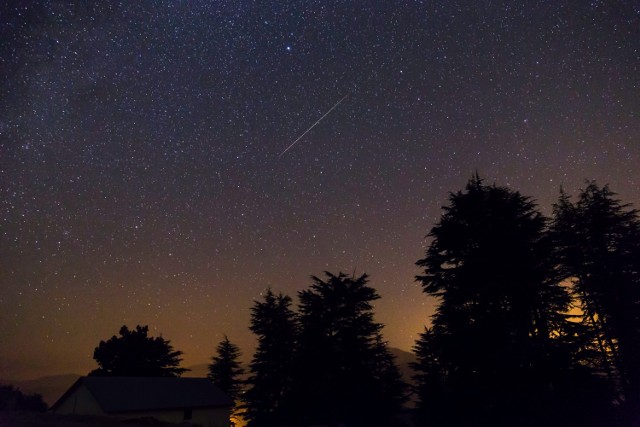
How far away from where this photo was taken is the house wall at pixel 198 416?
35.1m

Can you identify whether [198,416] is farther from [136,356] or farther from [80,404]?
[136,356]

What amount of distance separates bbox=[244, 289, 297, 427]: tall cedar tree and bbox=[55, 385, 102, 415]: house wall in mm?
16832

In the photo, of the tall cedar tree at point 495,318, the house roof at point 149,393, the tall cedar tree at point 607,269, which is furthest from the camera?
the house roof at point 149,393

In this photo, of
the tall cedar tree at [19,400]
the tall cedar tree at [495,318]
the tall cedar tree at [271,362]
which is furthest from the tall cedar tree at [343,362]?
the tall cedar tree at [19,400]

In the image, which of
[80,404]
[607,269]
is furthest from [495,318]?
[80,404]

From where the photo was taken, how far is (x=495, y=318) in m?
20.8

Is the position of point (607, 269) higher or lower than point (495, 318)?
higher

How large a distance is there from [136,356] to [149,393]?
913 inches

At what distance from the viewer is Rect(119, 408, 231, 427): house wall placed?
115 feet

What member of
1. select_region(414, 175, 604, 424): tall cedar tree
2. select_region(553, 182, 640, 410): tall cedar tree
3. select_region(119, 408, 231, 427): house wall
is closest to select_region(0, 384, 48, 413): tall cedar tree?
select_region(119, 408, 231, 427): house wall

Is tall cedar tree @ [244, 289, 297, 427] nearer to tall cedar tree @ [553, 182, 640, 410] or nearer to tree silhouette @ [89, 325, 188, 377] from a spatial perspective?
tree silhouette @ [89, 325, 188, 377]

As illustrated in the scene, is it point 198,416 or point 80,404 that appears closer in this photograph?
point 80,404

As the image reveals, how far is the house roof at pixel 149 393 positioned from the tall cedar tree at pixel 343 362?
9.30 meters

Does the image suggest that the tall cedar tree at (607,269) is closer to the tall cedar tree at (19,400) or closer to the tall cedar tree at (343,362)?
the tall cedar tree at (343,362)
